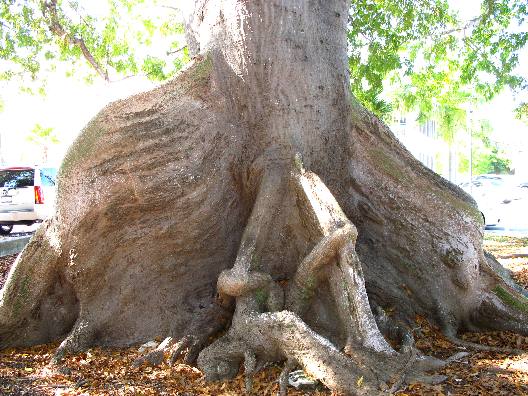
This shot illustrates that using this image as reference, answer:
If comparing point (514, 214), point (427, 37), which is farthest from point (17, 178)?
point (514, 214)

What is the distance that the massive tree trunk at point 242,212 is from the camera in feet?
15.1

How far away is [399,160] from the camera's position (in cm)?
531

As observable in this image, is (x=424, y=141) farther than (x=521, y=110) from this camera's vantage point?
Yes

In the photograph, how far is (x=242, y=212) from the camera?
505 centimetres

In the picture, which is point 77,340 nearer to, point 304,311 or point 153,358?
point 153,358

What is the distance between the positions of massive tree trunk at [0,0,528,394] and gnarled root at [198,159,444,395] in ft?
0.09

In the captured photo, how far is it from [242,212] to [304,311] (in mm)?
1173

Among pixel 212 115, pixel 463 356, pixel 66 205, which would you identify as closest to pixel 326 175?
pixel 212 115

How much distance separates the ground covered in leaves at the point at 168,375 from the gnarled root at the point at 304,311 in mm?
137

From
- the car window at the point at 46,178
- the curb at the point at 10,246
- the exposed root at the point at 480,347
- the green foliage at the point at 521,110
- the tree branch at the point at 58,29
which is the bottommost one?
the curb at the point at 10,246

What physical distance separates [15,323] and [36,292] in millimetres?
324

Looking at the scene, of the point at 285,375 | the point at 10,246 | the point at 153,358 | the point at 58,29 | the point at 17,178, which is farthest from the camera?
the point at 17,178

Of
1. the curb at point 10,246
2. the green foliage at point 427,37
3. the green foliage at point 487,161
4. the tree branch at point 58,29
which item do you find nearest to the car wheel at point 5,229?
the curb at point 10,246

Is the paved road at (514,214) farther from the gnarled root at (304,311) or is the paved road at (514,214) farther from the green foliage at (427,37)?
the gnarled root at (304,311)
